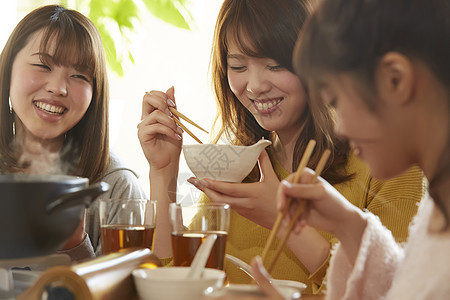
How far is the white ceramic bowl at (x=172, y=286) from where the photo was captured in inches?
32.4

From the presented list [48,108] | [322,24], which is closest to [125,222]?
[322,24]

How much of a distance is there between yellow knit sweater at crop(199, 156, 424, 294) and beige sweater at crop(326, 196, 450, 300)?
1.24 ft

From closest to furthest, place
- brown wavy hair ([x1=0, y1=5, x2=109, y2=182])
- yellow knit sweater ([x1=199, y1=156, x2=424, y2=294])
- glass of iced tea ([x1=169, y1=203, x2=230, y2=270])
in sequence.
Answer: glass of iced tea ([x1=169, y1=203, x2=230, y2=270]) < yellow knit sweater ([x1=199, y1=156, x2=424, y2=294]) < brown wavy hair ([x1=0, y1=5, x2=109, y2=182])

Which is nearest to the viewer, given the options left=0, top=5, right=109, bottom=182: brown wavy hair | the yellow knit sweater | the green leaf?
the yellow knit sweater

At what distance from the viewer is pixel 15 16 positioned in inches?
157

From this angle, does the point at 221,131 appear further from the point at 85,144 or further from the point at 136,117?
the point at 136,117

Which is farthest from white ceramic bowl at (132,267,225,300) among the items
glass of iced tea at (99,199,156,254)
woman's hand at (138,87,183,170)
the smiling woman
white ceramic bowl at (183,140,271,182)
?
the smiling woman

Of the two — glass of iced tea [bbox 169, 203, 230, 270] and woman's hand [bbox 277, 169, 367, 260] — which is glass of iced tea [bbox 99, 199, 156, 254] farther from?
woman's hand [bbox 277, 169, 367, 260]

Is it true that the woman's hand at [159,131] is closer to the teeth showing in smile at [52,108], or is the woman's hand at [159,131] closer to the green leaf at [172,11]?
the teeth showing in smile at [52,108]

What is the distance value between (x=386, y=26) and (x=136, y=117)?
10.9 feet

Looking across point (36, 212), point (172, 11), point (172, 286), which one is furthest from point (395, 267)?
point (172, 11)

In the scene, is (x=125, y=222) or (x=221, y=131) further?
(x=221, y=131)

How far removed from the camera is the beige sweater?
846 mm

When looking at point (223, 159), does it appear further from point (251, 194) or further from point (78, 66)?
point (78, 66)
